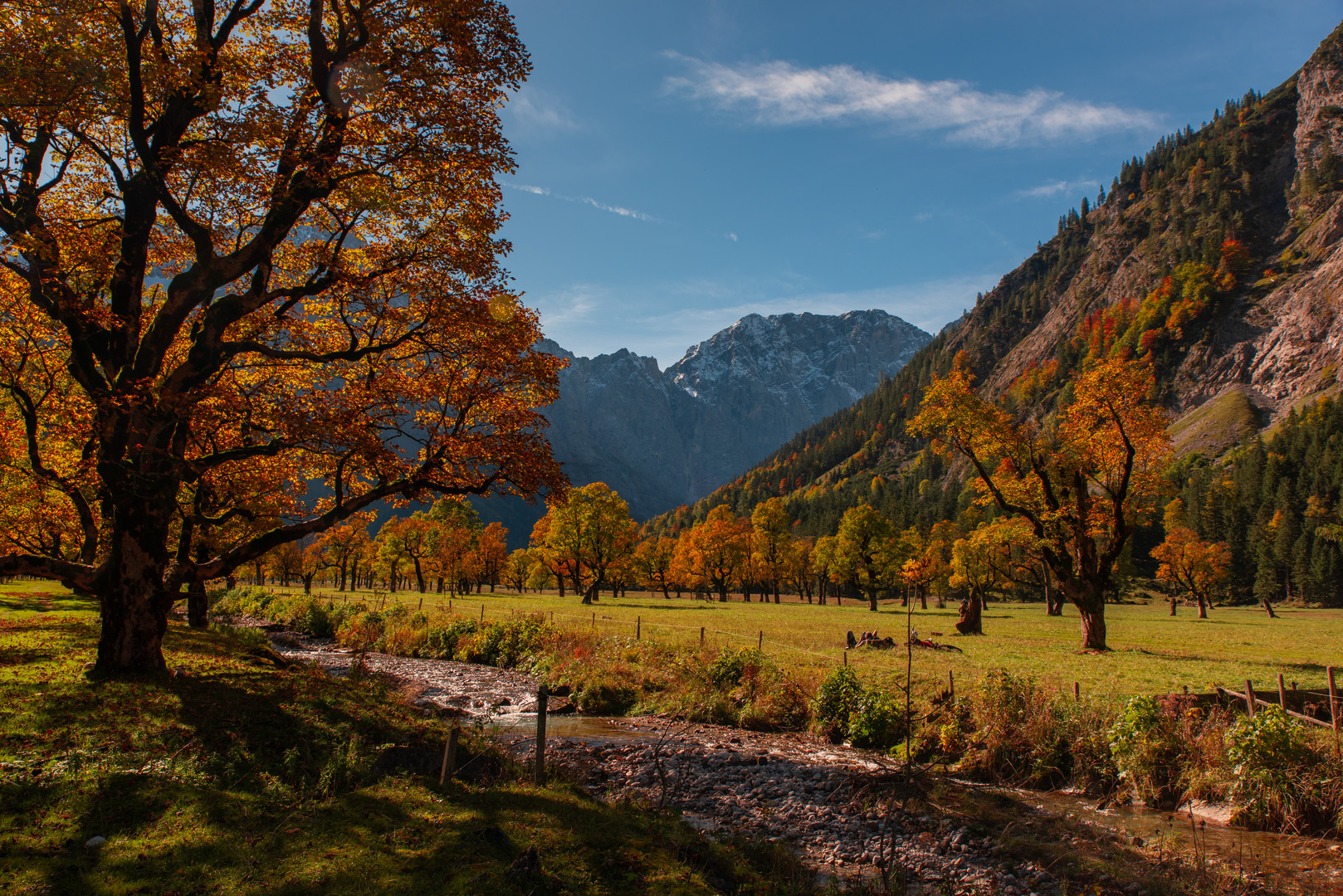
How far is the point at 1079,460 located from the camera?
30.7 metres

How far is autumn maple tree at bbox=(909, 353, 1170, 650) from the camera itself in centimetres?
2900

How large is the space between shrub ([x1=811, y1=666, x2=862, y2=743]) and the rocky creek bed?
24.4 inches

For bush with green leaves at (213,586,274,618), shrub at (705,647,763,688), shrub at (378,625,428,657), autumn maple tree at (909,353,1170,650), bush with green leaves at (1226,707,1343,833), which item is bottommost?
bush with green leaves at (213,586,274,618)

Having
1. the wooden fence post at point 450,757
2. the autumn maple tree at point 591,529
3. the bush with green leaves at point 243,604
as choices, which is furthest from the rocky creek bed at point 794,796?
the autumn maple tree at point 591,529

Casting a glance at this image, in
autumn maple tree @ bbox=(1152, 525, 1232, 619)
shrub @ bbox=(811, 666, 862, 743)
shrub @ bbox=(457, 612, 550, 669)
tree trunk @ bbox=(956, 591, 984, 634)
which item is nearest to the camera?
shrub @ bbox=(811, 666, 862, 743)

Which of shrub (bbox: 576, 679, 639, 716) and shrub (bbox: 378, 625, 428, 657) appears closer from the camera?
shrub (bbox: 576, 679, 639, 716)

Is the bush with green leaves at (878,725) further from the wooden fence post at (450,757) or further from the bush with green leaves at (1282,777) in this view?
the wooden fence post at (450,757)

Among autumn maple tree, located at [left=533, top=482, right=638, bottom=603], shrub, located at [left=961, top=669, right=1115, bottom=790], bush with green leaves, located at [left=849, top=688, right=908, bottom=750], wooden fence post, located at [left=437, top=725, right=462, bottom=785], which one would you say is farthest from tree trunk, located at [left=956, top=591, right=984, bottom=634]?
autumn maple tree, located at [left=533, top=482, right=638, bottom=603]

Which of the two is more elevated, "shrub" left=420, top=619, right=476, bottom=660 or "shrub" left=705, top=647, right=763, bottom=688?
"shrub" left=705, top=647, right=763, bottom=688

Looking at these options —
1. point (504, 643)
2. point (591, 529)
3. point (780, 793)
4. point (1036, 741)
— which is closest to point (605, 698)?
point (504, 643)

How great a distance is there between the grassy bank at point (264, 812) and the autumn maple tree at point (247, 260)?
2742mm

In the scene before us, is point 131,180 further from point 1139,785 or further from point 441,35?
point 1139,785

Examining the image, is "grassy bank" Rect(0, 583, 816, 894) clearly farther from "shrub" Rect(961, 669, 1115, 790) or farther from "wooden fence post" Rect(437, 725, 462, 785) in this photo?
"shrub" Rect(961, 669, 1115, 790)

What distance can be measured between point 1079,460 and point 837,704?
2034cm
